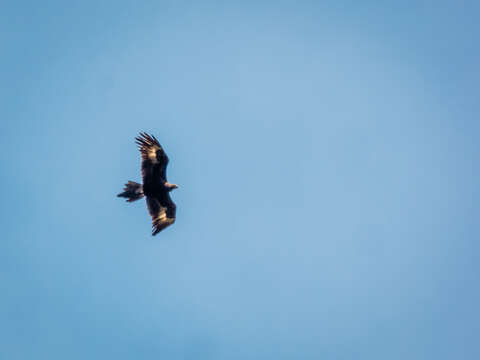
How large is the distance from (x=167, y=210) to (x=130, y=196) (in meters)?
2.11

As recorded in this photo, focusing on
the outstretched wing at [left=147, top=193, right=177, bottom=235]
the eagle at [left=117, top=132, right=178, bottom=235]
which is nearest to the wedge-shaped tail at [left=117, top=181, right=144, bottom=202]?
the eagle at [left=117, top=132, right=178, bottom=235]

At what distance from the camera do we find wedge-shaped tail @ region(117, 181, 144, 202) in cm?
1853

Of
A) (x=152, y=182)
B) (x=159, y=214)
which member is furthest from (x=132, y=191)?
(x=159, y=214)

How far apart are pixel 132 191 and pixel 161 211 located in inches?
74.8

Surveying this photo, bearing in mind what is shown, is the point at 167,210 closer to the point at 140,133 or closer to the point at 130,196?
the point at 130,196

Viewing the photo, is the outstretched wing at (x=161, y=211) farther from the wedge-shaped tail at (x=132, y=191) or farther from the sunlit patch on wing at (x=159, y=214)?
the wedge-shaped tail at (x=132, y=191)

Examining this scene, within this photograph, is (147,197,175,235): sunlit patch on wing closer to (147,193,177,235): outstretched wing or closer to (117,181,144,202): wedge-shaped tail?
(147,193,177,235): outstretched wing

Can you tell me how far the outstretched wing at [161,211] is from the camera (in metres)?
19.6

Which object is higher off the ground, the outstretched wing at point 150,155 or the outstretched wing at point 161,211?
the outstretched wing at point 150,155

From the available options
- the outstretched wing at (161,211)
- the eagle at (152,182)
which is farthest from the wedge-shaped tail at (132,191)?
the outstretched wing at (161,211)

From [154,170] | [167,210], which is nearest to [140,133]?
[154,170]

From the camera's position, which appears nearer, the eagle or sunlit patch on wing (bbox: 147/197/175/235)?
the eagle

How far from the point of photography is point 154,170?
18.9 metres

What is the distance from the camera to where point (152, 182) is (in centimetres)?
1905
